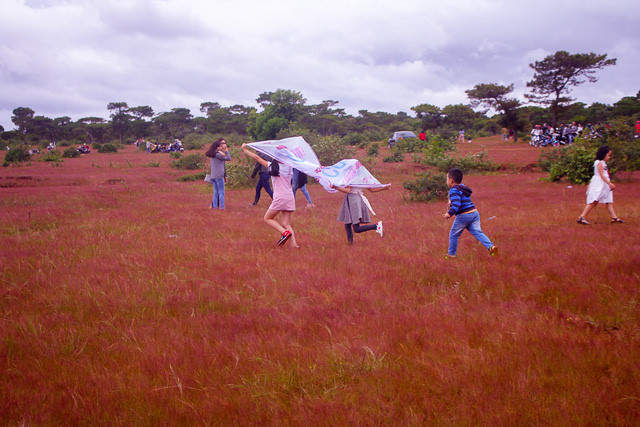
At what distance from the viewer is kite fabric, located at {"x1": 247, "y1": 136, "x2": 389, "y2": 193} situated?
7.68 meters

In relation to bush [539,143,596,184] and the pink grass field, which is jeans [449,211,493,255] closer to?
the pink grass field

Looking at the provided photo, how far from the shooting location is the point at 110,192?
17656 millimetres

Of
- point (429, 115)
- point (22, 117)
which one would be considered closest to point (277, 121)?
point (429, 115)

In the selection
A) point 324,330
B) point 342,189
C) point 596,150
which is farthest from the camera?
point 596,150

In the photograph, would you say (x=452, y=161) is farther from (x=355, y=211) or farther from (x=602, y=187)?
(x=355, y=211)

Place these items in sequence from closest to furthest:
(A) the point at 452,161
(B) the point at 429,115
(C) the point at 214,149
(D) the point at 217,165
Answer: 1. (C) the point at 214,149
2. (D) the point at 217,165
3. (A) the point at 452,161
4. (B) the point at 429,115

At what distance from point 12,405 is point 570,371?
14.3 feet

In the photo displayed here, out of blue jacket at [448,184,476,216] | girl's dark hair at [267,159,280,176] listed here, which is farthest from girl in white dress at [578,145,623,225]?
girl's dark hair at [267,159,280,176]

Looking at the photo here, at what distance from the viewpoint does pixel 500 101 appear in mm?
49094

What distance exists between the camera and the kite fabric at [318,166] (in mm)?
7676

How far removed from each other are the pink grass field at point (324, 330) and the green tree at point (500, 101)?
44.6 meters

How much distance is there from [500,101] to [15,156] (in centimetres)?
5033

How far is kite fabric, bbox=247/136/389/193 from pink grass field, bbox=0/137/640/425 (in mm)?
1246

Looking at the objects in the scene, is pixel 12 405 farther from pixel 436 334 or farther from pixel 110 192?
pixel 110 192
